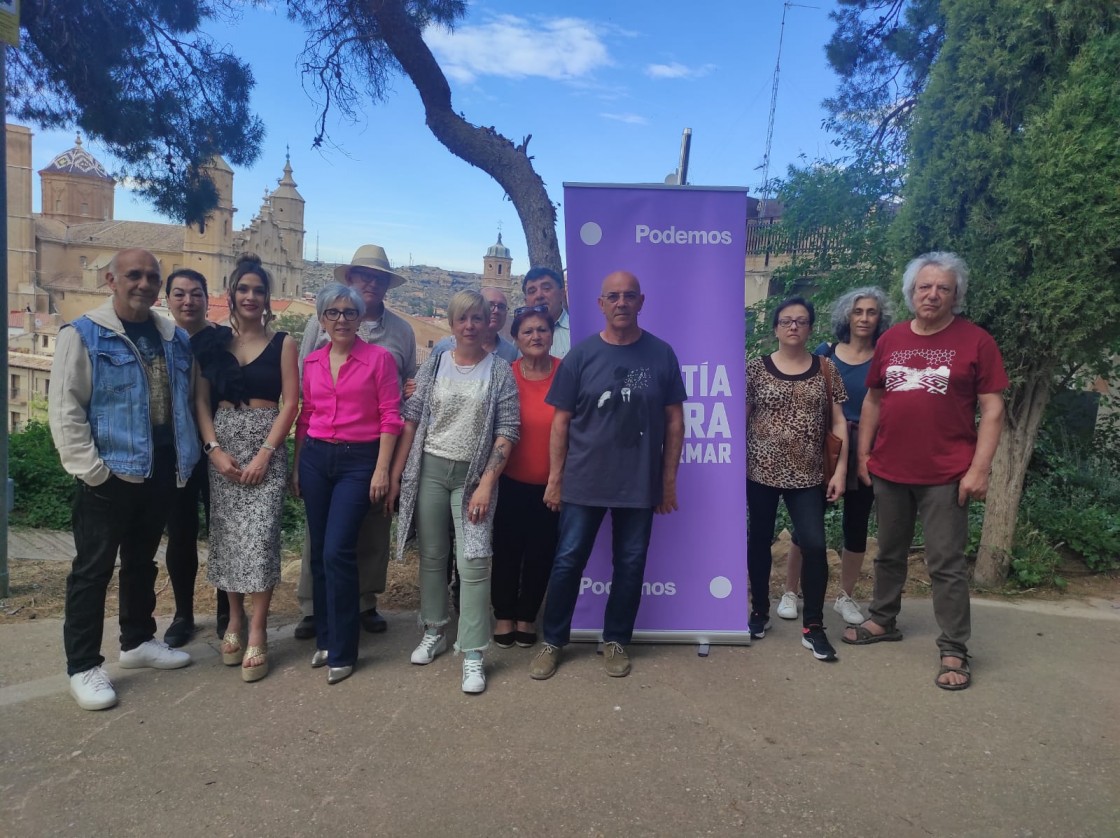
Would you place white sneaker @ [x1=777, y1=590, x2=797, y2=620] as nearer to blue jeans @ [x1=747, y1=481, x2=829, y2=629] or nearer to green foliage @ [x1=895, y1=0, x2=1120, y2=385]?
blue jeans @ [x1=747, y1=481, x2=829, y2=629]

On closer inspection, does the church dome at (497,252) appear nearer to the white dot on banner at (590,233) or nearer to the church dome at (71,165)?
the church dome at (71,165)

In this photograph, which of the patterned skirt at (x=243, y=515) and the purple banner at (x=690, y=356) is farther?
the purple banner at (x=690, y=356)

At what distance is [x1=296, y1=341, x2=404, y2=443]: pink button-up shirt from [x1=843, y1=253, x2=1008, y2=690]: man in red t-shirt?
2433mm

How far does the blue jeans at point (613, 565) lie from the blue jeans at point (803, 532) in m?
0.71

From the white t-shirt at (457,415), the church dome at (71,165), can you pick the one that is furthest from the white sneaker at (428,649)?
the church dome at (71,165)

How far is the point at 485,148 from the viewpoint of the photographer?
7660 millimetres

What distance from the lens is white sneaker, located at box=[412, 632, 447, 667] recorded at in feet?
12.0

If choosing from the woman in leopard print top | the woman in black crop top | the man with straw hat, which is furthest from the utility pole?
the woman in leopard print top

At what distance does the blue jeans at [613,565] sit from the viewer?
354 cm

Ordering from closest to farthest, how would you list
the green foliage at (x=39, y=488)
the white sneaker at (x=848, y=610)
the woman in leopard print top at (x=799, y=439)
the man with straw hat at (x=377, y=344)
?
the woman in leopard print top at (x=799, y=439), the man with straw hat at (x=377, y=344), the white sneaker at (x=848, y=610), the green foliage at (x=39, y=488)

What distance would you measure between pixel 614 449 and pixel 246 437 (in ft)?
5.72

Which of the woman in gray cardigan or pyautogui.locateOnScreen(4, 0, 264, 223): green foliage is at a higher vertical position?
pyautogui.locateOnScreen(4, 0, 264, 223): green foliage

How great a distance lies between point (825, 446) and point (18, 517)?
892 cm

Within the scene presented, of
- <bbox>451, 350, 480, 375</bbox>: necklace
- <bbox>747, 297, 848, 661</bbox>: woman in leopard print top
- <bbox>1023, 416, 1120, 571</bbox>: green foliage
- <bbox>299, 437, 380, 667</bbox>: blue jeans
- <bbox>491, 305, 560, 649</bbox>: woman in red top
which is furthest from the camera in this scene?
<bbox>1023, 416, 1120, 571</bbox>: green foliage
